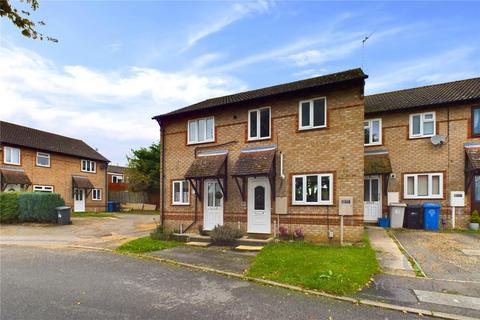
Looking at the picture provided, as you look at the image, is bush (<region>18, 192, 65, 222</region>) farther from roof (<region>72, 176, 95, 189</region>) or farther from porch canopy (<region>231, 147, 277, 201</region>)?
porch canopy (<region>231, 147, 277, 201</region>)

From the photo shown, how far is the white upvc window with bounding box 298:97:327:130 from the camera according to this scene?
11.4m

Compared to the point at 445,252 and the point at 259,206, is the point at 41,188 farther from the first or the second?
the point at 445,252

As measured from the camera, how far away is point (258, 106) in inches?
502

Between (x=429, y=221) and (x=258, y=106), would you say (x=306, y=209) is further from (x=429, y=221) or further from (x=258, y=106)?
(x=429, y=221)

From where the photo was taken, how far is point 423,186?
14930mm

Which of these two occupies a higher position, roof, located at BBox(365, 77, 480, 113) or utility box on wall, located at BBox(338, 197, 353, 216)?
roof, located at BBox(365, 77, 480, 113)

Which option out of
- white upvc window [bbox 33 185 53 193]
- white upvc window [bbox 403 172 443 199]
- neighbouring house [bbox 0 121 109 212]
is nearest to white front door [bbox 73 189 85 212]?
neighbouring house [bbox 0 121 109 212]

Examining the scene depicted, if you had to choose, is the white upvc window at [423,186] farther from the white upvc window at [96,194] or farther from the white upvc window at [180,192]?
the white upvc window at [96,194]

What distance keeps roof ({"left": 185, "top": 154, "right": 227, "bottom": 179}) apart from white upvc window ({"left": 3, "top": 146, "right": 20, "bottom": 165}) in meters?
18.0

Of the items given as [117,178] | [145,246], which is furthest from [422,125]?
[117,178]

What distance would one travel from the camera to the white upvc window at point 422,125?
14.8 meters

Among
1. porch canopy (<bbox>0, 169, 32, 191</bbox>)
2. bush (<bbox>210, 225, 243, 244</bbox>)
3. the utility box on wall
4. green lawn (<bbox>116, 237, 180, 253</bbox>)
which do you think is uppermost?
porch canopy (<bbox>0, 169, 32, 191</bbox>)

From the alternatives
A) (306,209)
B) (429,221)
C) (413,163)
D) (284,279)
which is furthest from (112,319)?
(413,163)

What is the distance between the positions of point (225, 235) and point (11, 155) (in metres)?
21.0
